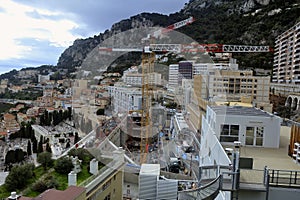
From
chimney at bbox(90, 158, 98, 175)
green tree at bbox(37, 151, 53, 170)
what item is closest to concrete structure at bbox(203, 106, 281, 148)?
chimney at bbox(90, 158, 98, 175)

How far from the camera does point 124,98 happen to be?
10883 millimetres

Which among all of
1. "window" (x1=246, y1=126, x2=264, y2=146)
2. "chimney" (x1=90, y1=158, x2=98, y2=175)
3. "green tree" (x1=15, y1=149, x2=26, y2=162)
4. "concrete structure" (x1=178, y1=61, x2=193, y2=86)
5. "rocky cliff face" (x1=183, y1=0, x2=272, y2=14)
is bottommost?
"green tree" (x1=15, y1=149, x2=26, y2=162)

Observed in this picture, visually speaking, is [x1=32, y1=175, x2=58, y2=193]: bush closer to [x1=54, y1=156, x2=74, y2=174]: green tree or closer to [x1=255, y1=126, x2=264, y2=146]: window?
[x1=54, y1=156, x2=74, y2=174]: green tree

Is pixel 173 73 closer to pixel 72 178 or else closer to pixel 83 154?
pixel 83 154

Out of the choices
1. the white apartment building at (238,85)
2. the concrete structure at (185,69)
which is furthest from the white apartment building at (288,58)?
the concrete structure at (185,69)

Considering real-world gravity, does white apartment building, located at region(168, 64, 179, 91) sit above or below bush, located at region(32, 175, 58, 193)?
above

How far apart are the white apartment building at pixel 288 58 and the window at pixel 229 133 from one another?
1175 cm

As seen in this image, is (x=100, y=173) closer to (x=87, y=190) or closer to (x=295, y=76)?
(x=87, y=190)

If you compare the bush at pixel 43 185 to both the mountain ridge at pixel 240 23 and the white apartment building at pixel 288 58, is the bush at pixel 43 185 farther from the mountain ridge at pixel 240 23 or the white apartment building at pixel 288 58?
the mountain ridge at pixel 240 23

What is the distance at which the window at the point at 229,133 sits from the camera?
2.42m

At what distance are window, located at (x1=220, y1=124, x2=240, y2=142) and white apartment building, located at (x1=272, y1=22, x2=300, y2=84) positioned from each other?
38.5ft

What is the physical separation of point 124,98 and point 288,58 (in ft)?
32.6

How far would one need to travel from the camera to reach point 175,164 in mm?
5594

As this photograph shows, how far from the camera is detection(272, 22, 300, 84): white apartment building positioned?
12992 millimetres
